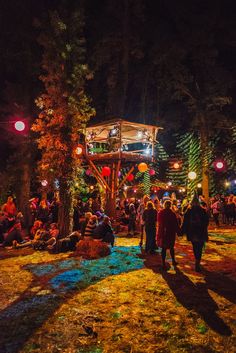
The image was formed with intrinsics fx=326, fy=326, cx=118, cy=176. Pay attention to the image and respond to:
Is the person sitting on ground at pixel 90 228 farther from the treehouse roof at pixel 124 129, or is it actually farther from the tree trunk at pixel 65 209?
the treehouse roof at pixel 124 129

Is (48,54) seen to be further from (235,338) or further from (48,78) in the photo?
(235,338)

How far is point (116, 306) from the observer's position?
607 cm

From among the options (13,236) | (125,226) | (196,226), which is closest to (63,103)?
(13,236)

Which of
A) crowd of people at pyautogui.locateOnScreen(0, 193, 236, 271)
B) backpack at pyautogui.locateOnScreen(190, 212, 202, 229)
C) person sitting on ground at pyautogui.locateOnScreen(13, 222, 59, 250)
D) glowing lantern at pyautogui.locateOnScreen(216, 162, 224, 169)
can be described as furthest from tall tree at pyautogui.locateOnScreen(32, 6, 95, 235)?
glowing lantern at pyautogui.locateOnScreen(216, 162, 224, 169)

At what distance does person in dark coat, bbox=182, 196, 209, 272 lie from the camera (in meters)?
8.02

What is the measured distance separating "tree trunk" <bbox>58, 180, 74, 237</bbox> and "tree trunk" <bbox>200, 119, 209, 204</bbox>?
11.8 metres

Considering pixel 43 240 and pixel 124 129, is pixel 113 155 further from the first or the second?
pixel 43 240

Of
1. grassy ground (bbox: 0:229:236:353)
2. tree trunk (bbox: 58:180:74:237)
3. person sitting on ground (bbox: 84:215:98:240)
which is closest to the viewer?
grassy ground (bbox: 0:229:236:353)

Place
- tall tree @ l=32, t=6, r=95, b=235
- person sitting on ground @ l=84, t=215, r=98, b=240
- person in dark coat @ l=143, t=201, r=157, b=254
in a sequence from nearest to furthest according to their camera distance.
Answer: person in dark coat @ l=143, t=201, r=157, b=254 → person sitting on ground @ l=84, t=215, r=98, b=240 → tall tree @ l=32, t=6, r=95, b=235

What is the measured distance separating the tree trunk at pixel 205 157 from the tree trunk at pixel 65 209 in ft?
38.6

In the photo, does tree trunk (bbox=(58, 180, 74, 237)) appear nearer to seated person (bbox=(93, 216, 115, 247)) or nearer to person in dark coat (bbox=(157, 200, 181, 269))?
seated person (bbox=(93, 216, 115, 247))

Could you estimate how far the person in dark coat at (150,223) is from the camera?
1071 centimetres

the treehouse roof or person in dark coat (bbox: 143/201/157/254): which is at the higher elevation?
the treehouse roof

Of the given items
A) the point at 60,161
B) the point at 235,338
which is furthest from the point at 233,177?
the point at 235,338
